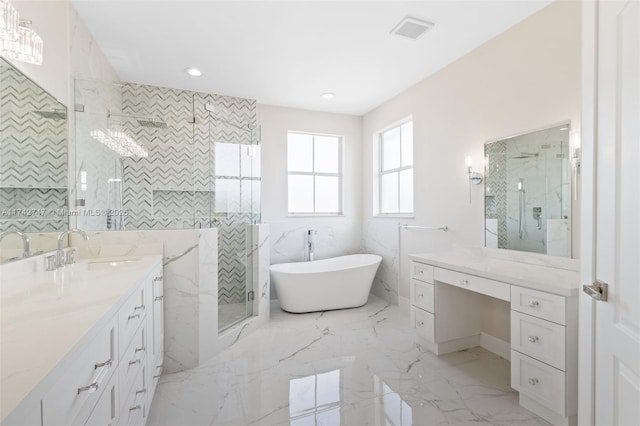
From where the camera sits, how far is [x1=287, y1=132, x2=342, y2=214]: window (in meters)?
4.51

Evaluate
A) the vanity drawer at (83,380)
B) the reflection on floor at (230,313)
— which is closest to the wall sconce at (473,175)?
the reflection on floor at (230,313)

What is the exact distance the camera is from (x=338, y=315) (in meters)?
3.57

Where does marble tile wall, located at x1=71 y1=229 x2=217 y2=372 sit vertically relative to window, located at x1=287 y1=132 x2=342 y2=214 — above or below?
below

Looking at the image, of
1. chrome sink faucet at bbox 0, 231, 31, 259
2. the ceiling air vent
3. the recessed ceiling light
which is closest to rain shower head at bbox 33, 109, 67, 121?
chrome sink faucet at bbox 0, 231, 31, 259

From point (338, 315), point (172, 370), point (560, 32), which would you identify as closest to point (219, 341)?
point (172, 370)

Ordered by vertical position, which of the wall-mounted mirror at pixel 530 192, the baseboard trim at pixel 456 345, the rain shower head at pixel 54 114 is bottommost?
the baseboard trim at pixel 456 345

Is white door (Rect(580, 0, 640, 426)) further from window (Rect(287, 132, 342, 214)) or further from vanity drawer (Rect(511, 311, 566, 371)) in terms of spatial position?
window (Rect(287, 132, 342, 214))

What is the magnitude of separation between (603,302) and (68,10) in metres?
3.45

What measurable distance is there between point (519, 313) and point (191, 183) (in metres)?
3.02

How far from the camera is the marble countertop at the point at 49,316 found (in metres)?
0.60

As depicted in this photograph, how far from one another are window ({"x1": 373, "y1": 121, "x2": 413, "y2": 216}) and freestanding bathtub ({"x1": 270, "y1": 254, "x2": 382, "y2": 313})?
0.89 metres

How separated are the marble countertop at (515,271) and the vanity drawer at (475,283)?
0.12 ft

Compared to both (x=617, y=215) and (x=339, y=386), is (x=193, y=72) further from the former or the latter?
(x=617, y=215)

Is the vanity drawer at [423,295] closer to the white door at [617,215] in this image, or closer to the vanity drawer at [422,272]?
the vanity drawer at [422,272]
